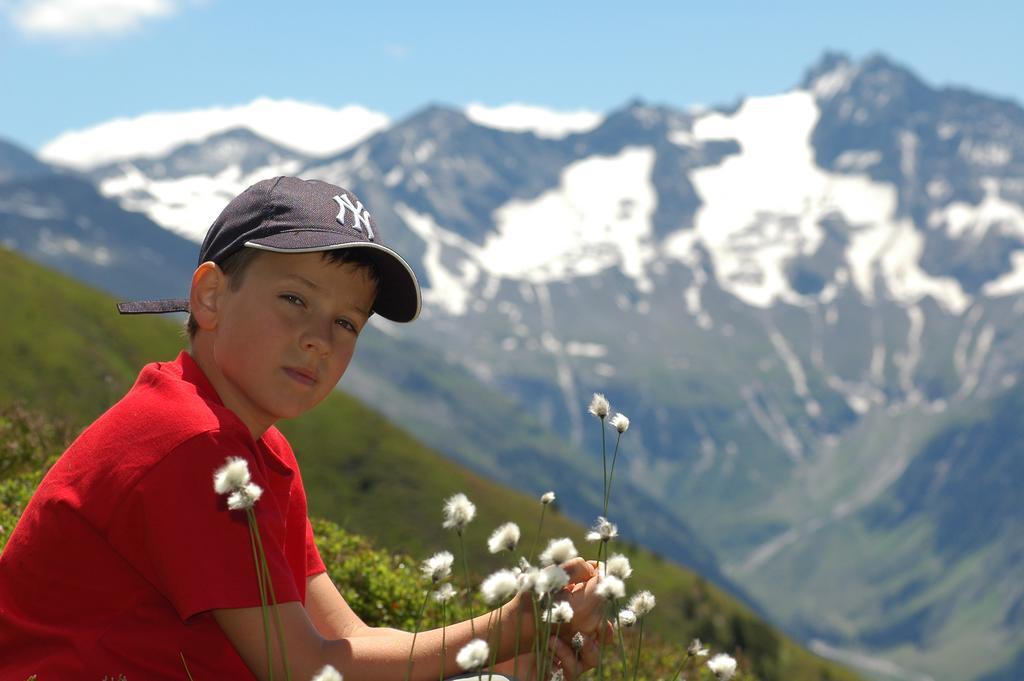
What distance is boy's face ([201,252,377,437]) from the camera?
18.3ft

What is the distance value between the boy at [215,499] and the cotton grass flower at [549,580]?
2.33 feet

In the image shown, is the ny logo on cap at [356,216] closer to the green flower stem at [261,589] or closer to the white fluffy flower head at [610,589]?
the green flower stem at [261,589]

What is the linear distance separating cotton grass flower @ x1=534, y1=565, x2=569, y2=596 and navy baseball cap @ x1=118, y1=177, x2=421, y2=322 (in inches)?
81.2

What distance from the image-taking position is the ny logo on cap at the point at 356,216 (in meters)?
5.70

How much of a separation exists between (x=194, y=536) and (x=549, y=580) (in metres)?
1.66

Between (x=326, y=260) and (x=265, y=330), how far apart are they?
1.45 ft

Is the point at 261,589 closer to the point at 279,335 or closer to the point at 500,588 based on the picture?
the point at 500,588

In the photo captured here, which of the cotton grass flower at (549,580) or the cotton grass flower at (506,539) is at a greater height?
the cotton grass flower at (549,580)

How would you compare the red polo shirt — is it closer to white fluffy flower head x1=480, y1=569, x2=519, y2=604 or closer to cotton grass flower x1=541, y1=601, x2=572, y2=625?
cotton grass flower x1=541, y1=601, x2=572, y2=625

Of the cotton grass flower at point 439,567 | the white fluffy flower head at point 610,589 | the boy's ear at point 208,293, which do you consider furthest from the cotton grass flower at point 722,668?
the boy's ear at point 208,293

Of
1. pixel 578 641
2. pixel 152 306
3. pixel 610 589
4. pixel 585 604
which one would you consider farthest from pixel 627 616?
pixel 152 306

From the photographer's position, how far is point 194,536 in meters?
4.81

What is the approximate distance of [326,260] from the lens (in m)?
5.66

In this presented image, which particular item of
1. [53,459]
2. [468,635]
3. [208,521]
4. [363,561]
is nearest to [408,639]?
[468,635]
